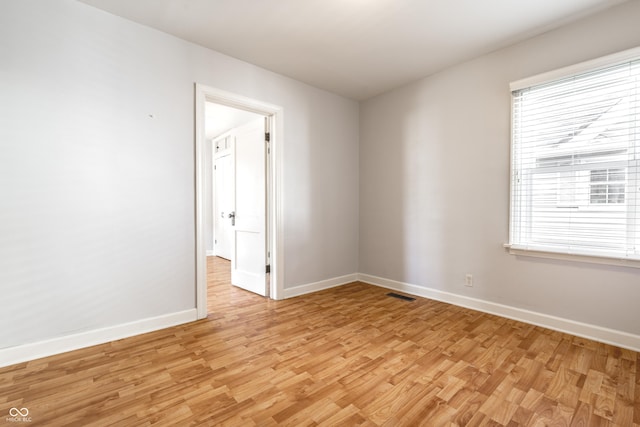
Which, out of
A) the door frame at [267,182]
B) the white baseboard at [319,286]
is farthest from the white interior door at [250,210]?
the white baseboard at [319,286]

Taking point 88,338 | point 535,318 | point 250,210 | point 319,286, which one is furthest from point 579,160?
point 88,338

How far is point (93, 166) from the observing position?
2.30 meters

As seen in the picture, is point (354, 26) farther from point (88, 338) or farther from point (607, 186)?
point (88, 338)

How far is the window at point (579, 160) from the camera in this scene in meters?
2.23

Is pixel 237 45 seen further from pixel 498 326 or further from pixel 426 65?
pixel 498 326

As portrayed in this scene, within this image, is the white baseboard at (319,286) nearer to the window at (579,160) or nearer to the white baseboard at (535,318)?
the white baseboard at (535,318)

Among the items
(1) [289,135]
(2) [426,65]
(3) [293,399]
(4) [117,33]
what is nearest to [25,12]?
(4) [117,33]

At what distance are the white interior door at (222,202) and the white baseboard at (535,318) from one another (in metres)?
3.85

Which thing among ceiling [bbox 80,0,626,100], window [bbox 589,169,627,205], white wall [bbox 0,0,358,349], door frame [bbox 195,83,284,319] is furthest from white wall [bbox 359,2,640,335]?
white wall [bbox 0,0,358,349]

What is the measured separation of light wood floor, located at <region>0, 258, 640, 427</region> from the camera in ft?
5.05

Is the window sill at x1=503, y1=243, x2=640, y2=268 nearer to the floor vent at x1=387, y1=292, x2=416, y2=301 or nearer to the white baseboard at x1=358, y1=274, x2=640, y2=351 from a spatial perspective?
the white baseboard at x1=358, y1=274, x2=640, y2=351

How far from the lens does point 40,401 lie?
1.64m

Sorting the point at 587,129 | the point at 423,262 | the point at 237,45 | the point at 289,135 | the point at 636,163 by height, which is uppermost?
the point at 237,45

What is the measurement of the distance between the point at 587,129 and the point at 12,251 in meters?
4.50
